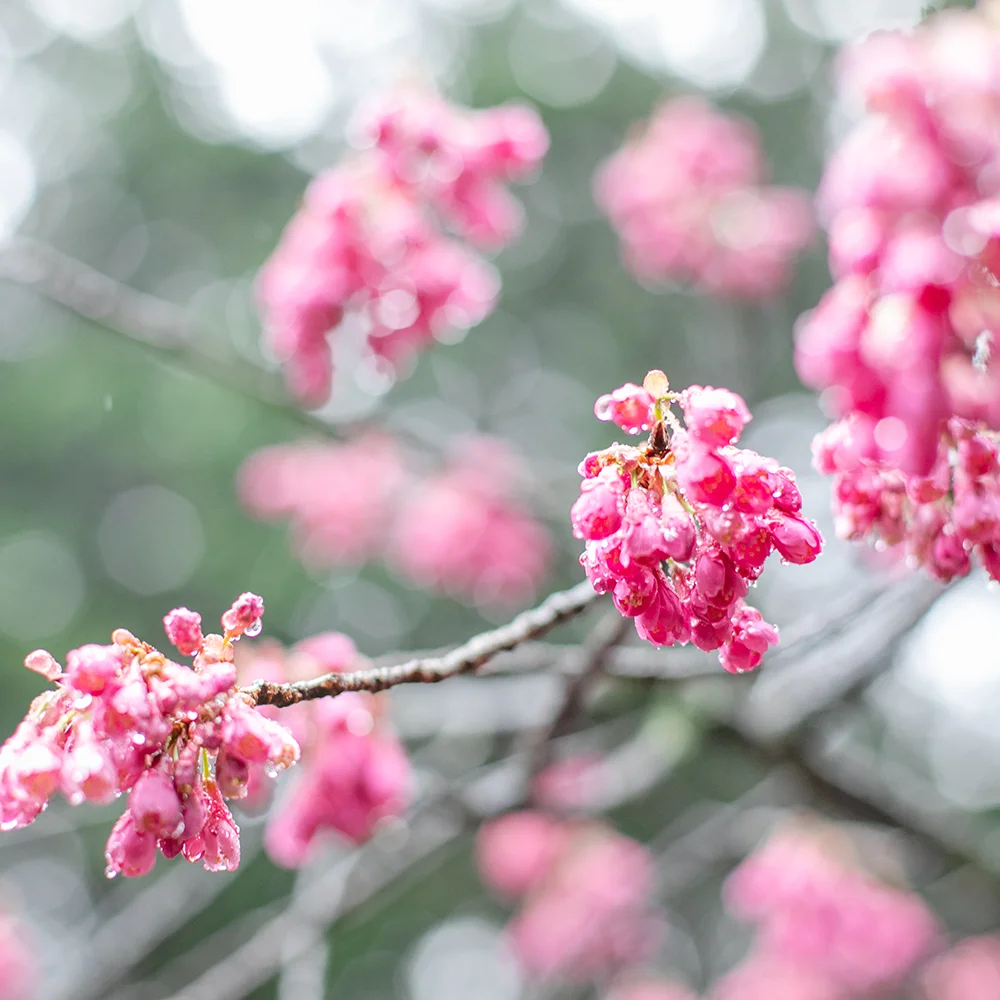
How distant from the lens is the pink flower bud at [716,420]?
832 millimetres

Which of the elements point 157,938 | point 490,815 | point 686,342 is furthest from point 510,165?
point 686,342

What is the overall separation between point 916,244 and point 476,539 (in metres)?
3.44

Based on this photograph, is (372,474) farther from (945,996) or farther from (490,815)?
(945,996)

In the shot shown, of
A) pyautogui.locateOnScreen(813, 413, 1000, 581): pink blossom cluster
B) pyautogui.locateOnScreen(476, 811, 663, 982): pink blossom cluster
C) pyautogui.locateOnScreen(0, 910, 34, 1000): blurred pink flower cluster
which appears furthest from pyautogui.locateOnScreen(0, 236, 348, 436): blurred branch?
pyautogui.locateOnScreen(0, 910, 34, 1000): blurred pink flower cluster

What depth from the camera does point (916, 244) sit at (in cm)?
83

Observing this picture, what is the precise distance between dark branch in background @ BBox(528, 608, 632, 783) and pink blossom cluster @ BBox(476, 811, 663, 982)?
1.84 m

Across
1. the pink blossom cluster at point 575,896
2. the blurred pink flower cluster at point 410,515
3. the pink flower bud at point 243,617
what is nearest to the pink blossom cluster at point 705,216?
the blurred pink flower cluster at point 410,515

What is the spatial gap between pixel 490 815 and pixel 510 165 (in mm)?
1570

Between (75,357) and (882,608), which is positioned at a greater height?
(882,608)

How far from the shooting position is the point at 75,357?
9.92m

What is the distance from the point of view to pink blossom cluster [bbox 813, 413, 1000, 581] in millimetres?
900

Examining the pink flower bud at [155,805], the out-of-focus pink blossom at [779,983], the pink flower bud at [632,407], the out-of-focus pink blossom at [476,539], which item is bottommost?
the out-of-focus pink blossom at [779,983]

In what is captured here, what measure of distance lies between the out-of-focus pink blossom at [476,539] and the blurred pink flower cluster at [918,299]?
3104 millimetres

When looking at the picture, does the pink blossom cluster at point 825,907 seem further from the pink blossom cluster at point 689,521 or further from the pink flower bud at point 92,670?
the pink flower bud at point 92,670
